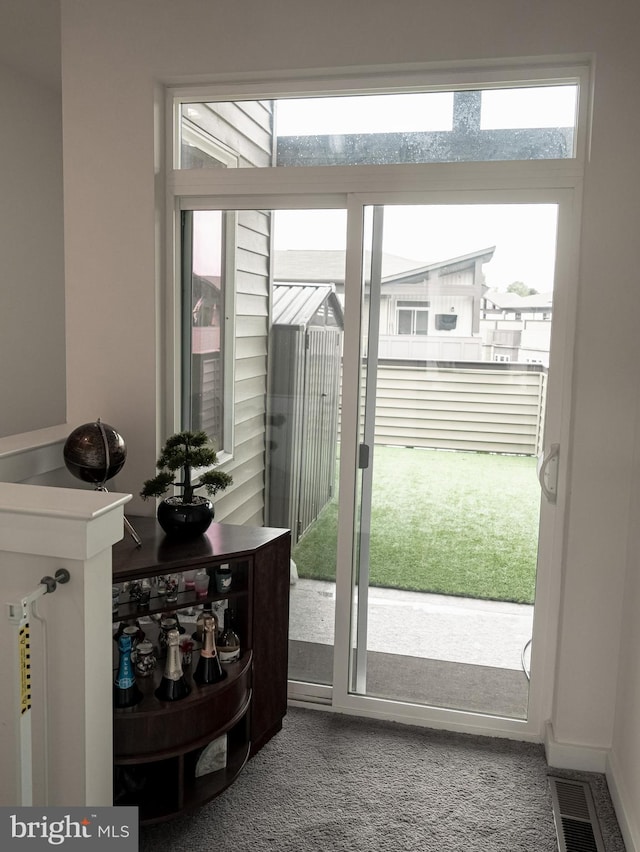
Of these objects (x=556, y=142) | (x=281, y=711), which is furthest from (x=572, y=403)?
(x=281, y=711)

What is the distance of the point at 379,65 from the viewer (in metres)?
2.70

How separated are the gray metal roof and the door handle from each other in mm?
912

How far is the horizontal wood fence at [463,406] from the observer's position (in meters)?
2.85

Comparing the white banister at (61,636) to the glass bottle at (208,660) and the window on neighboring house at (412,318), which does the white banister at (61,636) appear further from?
the window on neighboring house at (412,318)

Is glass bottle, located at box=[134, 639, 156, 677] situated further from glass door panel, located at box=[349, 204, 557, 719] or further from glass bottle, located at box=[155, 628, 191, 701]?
glass door panel, located at box=[349, 204, 557, 719]

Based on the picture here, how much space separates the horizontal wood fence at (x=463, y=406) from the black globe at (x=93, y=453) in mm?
1003

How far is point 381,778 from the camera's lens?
266 cm

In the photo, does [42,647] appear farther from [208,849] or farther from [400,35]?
→ [400,35]

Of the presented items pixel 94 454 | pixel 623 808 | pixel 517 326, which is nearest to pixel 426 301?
pixel 517 326

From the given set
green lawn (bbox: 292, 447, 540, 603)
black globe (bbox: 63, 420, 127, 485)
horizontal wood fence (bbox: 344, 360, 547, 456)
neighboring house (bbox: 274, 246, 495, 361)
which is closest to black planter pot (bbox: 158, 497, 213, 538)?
black globe (bbox: 63, 420, 127, 485)

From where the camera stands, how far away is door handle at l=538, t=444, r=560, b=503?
9.12 feet

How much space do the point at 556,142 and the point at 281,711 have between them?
228cm

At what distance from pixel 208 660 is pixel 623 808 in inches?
54.6

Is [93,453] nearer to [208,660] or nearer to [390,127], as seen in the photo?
[208,660]
